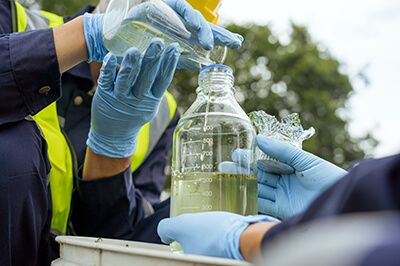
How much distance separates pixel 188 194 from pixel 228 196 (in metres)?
0.12

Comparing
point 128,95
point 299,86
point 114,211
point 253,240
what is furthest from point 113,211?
point 299,86

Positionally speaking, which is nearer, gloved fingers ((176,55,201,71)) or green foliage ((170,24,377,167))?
gloved fingers ((176,55,201,71))

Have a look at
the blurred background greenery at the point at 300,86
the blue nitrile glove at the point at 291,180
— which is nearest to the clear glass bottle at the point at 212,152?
the blue nitrile glove at the point at 291,180

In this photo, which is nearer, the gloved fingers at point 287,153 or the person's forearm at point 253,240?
the person's forearm at point 253,240

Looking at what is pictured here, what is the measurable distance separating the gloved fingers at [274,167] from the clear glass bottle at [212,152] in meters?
0.07

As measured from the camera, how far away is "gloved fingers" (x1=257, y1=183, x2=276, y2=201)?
1327 millimetres

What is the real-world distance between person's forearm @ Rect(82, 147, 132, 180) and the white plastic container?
2.31 ft

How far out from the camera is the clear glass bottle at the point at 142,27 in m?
1.18

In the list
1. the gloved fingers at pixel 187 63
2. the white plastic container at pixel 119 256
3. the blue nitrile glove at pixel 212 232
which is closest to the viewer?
the white plastic container at pixel 119 256

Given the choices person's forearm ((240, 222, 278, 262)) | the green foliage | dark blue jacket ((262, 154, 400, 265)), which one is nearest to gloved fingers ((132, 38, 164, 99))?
person's forearm ((240, 222, 278, 262))

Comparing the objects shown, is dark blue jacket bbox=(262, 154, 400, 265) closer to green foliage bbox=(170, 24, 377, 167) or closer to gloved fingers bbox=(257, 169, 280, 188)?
gloved fingers bbox=(257, 169, 280, 188)

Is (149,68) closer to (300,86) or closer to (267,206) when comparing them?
(267,206)

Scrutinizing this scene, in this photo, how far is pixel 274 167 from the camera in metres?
1.30

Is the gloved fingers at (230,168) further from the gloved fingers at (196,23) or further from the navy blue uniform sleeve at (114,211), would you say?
the navy blue uniform sleeve at (114,211)
